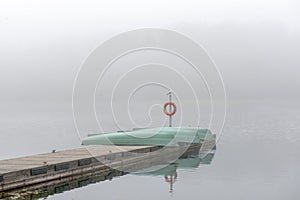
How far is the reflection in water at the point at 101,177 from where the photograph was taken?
41.4ft

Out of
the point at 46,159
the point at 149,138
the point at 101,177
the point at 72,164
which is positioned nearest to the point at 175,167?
the point at 149,138

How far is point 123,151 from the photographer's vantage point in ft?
61.5

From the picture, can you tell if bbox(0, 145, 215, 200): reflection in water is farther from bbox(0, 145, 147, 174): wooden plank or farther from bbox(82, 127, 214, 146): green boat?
bbox(82, 127, 214, 146): green boat

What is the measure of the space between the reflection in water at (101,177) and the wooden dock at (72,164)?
0.07 metres

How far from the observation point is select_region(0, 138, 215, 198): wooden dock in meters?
12.8

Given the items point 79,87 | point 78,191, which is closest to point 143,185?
point 78,191

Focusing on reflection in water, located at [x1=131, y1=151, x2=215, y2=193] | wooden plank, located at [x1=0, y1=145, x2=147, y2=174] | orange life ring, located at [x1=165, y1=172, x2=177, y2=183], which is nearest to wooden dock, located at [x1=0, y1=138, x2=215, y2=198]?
wooden plank, located at [x1=0, y1=145, x2=147, y2=174]

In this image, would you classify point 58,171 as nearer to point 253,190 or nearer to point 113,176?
point 113,176

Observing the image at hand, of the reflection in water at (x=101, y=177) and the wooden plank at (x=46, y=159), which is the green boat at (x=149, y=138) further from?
the wooden plank at (x=46, y=159)

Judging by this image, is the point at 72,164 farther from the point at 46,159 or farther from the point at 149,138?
the point at 149,138

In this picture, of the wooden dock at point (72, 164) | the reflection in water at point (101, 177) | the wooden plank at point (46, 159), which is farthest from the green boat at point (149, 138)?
the wooden plank at point (46, 159)

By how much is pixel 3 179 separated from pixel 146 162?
29.6 ft

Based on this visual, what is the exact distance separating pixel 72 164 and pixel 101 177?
5.51 feet

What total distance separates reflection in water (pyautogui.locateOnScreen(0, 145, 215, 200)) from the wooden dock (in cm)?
7
